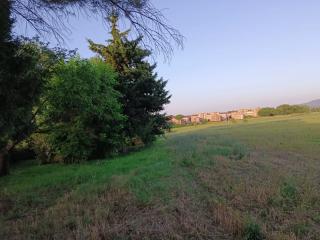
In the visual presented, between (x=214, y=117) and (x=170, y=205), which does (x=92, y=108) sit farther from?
(x=214, y=117)

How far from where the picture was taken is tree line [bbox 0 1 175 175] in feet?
58.9

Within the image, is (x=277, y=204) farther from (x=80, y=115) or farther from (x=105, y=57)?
(x=105, y=57)

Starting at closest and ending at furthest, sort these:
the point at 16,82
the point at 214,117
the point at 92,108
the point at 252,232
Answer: the point at 252,232
the point at 16,82
the point at 92,108
the point at 214,117

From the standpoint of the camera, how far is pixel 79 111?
787 inches

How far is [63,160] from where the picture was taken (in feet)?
68.1

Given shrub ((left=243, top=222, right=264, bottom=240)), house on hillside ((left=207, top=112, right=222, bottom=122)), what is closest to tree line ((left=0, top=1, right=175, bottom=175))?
shrub ((left=243, top=222, right=264, bottom=240))

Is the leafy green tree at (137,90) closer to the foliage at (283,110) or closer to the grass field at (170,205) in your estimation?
the grass field at (170,205)

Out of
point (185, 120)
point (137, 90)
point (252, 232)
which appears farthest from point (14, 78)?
point (185, 120)

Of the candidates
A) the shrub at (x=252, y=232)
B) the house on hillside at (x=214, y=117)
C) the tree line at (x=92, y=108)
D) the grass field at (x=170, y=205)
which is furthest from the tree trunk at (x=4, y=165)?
the house on hillside at (x=214, y=117)

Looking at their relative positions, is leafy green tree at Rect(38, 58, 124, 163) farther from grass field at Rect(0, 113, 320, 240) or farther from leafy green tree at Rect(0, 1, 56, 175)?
leafy green tree at Rect(0, 1, 56, 175)

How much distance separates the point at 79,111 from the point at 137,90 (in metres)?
5.54

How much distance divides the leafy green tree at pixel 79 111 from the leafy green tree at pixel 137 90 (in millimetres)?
2719

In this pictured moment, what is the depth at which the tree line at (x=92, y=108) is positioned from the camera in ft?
58.9

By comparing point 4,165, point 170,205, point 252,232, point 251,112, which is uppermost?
Answer: point 251,112
